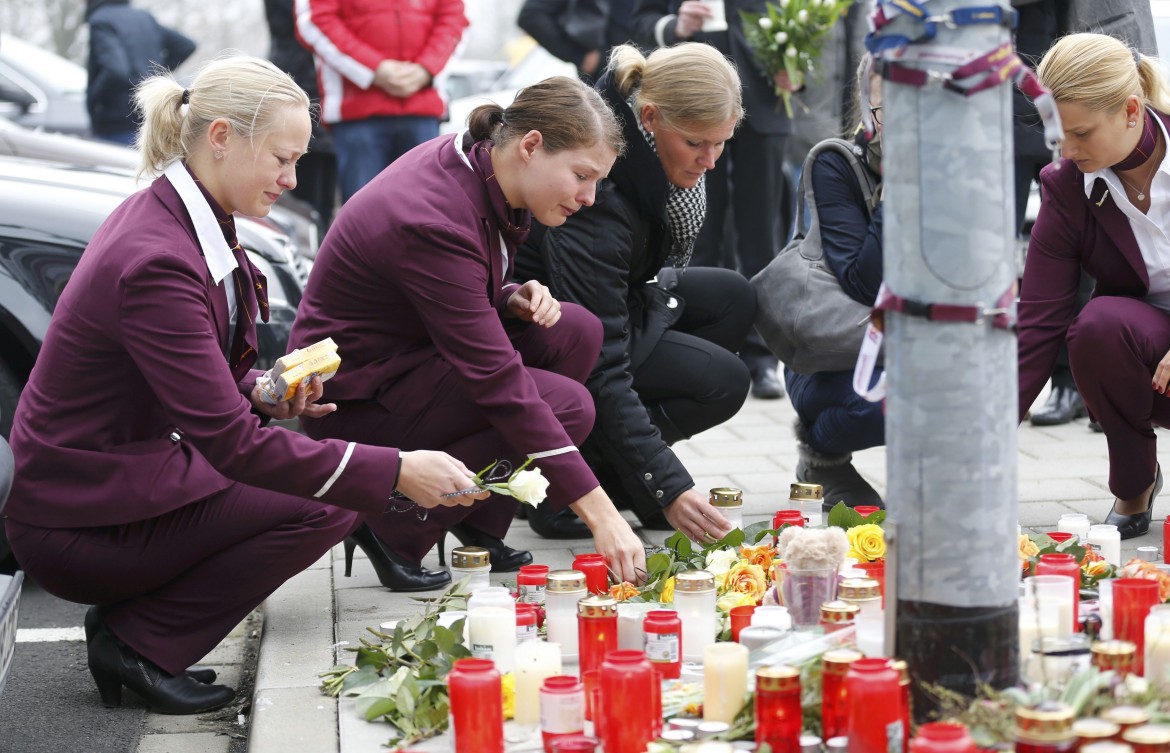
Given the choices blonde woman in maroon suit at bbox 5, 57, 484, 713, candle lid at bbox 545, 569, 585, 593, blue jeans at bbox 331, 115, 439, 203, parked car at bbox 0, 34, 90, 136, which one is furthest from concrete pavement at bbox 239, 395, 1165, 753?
parked car at bbox 0, 34, 90, 136

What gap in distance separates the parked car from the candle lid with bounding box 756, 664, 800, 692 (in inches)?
342

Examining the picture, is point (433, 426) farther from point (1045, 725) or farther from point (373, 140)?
point (373, 140)

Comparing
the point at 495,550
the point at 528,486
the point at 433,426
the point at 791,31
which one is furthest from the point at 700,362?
the point at 791,31

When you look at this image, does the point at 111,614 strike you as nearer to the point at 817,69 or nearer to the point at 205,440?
the point at 205,440

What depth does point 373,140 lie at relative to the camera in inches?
281

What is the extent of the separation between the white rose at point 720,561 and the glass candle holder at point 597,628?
669mm

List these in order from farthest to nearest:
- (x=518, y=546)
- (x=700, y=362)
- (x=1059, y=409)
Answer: (x=1059, y=409)
(x=700, y=362)
(x=518, y=546)

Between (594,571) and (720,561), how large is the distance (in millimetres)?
362

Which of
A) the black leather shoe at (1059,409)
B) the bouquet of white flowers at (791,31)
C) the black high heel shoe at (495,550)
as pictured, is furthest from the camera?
the bouquet of white flowers at (791,31)

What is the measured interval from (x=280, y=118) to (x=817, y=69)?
13.1 feet

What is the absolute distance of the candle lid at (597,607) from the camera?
3010mm

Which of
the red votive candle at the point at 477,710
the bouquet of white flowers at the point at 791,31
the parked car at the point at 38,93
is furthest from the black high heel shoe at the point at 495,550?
the parked car at the point at 38,93

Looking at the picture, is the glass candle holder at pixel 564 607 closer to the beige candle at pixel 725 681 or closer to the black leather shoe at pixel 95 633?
the beige candle at pixel 725 681

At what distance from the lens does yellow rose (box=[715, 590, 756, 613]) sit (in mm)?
3402
